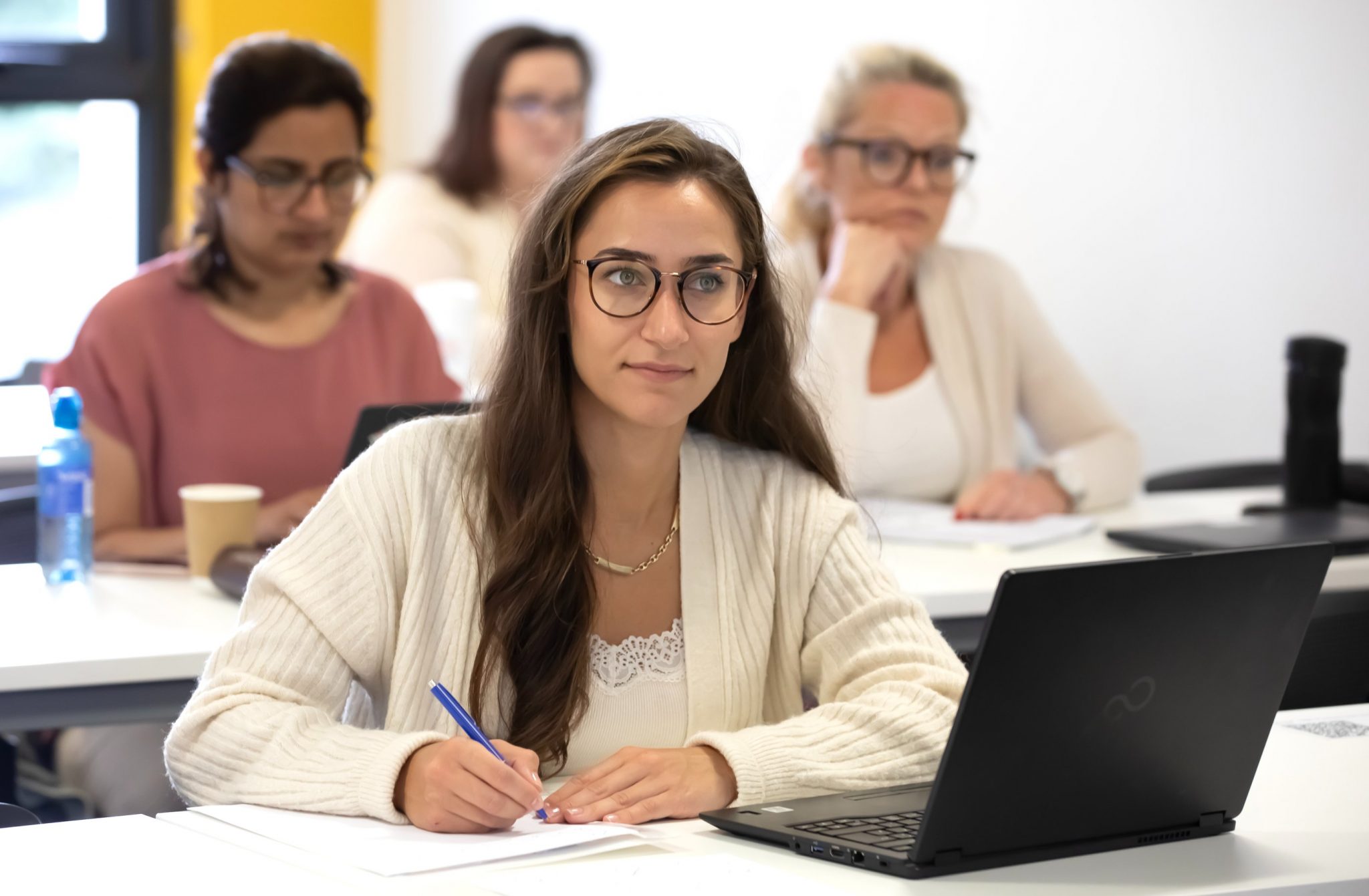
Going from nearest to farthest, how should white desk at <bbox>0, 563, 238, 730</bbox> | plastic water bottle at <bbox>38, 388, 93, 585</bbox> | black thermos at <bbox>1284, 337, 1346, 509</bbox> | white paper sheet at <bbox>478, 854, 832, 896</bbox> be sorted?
white paper sheet at <bbox>478, 854, 832, 896</bbox>
white desk at <bbox>0, 563, 238, 730</bbox>
plastic water bottle at <bbox>38, 388, 93, 585</bbox>
black thermos at <bbox>1284, 337, 1346, 509</bbox>

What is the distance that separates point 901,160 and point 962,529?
28.4 inches

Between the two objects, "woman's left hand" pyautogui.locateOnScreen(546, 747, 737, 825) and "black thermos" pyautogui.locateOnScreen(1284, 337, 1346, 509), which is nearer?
"woman's left hand" pyautogui.locateOnScreen(546, 747, 737, 825)

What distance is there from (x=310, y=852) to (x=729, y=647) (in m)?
0.53

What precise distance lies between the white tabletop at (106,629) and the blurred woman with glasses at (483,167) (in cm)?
180

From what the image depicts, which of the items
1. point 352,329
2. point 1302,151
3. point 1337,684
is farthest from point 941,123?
point 1337,684

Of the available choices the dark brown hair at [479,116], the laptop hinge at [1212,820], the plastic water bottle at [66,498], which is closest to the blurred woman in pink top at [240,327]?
the plastic water bottle at [66,498]

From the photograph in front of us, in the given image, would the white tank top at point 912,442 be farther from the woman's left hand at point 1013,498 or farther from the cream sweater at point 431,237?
the cream sweater at point 431,237

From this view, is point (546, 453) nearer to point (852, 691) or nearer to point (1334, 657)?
point (852, 691)

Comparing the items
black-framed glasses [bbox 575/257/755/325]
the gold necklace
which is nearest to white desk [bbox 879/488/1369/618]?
the gold necklace

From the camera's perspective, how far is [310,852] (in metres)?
1.27

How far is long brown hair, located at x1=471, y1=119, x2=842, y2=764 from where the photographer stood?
1.57 meters

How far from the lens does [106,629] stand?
1942mm

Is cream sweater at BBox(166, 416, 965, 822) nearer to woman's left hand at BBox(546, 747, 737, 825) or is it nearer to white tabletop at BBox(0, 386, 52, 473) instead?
woman's left hand at BBox(546, 747, 737, 825)

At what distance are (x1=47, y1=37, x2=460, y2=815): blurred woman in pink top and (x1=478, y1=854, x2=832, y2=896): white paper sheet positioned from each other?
4.41ft
